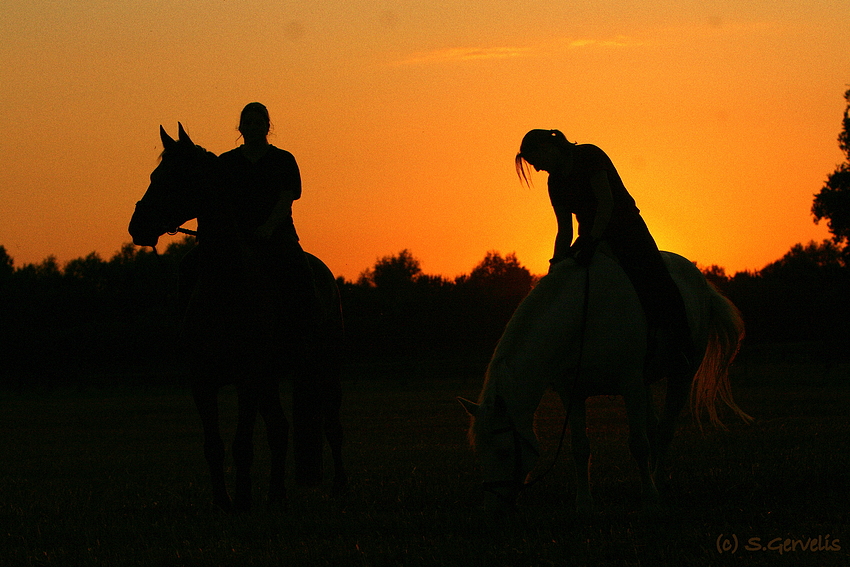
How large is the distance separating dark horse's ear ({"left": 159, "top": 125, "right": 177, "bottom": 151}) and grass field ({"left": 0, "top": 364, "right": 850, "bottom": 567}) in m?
2.94

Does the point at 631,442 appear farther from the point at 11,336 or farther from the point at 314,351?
the point at 11,336

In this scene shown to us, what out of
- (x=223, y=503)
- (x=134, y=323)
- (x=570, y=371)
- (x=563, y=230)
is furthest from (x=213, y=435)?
(x=134, y=323)

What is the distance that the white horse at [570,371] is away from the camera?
6.34 meters

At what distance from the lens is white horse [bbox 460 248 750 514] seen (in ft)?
20.8

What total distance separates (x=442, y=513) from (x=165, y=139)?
3.63 m

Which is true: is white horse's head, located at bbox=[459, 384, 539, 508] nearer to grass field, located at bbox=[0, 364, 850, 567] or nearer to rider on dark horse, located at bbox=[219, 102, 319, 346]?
grass field, located at bbox=[0, 364, 850, 567]

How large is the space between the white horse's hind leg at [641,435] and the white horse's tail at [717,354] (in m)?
1.90

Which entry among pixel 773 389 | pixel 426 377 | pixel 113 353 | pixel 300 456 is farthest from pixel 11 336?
pixel 300 456

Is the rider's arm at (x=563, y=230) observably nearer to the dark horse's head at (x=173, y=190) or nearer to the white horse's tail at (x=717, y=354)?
the white horse's tail at (x=717, y=354)

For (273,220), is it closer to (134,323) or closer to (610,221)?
(610,221)

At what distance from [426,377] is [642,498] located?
45190 mm

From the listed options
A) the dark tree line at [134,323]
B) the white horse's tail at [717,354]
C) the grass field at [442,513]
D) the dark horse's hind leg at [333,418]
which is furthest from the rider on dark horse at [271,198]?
the dark tree line at [134,323]

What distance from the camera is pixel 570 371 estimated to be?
723 centimetres

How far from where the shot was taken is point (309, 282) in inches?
334
